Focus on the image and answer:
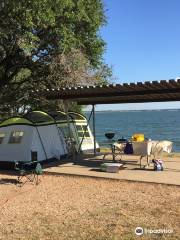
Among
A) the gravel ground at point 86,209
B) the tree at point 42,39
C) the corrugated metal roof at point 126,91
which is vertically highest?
the tree at point 42,39

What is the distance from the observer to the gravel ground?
7.22 meters

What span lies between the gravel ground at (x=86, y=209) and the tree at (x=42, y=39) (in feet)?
24.1

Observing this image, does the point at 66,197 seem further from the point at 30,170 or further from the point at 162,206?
the point at 30,170

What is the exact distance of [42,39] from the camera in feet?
60.1

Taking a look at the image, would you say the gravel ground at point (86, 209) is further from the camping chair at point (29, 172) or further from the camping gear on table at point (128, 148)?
the camping gear on table at point (128, 148)

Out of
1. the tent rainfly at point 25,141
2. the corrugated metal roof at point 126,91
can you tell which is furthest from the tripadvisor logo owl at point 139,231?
the tent rainfly at point 25,141

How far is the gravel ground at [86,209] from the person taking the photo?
284 inches

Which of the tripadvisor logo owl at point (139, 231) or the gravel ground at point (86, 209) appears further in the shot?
the gravel ground at point (86, 209)

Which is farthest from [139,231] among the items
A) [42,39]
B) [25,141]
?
[42,39]

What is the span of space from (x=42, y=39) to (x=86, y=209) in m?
11.4

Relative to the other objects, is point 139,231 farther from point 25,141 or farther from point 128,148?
point 25,141

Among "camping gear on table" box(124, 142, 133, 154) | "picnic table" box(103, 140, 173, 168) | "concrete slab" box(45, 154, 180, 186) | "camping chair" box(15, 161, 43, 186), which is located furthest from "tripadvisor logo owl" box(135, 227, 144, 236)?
"camping gear on table" box(124, 142, 133, 154)

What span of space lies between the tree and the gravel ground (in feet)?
24.1
